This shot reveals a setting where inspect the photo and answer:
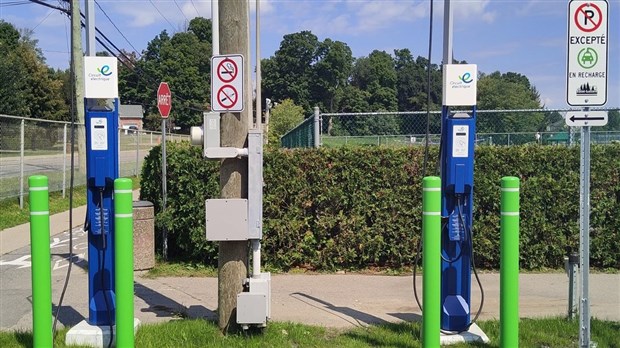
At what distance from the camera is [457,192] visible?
17.2 feet

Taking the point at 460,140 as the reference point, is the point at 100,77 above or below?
above

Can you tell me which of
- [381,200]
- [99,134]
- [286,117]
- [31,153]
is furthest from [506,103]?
[99,134]

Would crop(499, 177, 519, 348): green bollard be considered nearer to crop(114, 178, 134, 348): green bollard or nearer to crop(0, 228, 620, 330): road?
crop(0, 228, 620, 330): road

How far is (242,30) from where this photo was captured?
17.5 ft

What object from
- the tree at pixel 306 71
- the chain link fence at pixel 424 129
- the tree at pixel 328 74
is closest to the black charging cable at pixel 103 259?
the chain link fence at pixel 424 129

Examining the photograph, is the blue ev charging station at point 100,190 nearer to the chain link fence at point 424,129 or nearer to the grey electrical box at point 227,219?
the grey electrical box at point 227,219

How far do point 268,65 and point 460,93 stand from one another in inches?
3081

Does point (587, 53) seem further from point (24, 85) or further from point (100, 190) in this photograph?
point (24, 85)

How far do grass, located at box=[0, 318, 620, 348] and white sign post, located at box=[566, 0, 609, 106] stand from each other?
86.0 inches

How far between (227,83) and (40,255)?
6.96 ft

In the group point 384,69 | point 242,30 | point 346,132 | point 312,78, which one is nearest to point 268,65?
point 312,78

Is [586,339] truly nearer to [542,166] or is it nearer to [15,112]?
[542,166]

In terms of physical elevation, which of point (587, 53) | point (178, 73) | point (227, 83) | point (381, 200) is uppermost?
point (178, 73)

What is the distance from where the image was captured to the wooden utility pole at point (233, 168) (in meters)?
5.31
